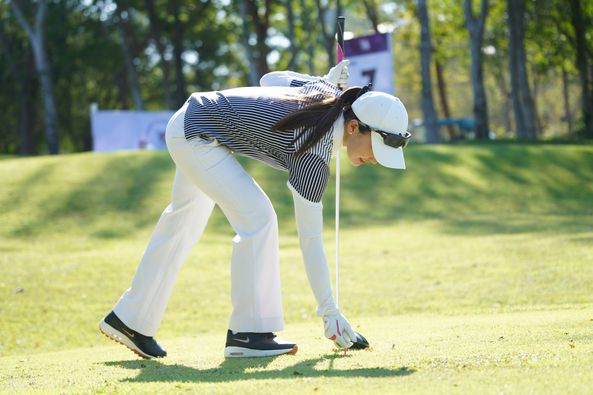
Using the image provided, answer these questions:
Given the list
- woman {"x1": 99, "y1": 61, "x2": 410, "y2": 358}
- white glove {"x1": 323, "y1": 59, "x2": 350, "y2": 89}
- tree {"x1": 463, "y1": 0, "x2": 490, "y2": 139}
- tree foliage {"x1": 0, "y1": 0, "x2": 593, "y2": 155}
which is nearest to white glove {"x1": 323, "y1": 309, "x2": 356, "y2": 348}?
woman {"x1": 99, "y1": 61, "x2": 410, "y2": 358}

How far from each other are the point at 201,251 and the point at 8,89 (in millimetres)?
38606

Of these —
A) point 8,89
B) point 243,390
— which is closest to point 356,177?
point 243,390

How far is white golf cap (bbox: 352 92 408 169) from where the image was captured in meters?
6.28

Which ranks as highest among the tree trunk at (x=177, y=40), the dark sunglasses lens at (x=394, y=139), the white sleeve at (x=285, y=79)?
the tree trunk at (x=177, y=40)

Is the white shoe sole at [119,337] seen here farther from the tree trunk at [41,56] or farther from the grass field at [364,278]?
the tree trunk at [41,56]

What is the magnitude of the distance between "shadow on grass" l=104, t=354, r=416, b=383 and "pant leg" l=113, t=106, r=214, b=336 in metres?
0.49

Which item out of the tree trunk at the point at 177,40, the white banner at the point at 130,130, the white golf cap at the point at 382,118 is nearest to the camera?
the white golf cap at the point at 382,118

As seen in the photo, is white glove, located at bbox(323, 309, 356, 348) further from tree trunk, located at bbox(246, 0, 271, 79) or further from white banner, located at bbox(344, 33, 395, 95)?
tree trunk, located at bbox(246, 0, 271, 79)

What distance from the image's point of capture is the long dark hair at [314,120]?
6215 millimetres

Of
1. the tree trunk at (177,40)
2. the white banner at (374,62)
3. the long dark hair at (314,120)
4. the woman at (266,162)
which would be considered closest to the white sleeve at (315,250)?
the woman at (266,162)

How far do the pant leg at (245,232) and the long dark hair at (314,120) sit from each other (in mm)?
498

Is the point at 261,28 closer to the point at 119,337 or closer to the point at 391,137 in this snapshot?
the point at 119,337

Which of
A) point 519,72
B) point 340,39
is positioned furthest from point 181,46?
point 340,39

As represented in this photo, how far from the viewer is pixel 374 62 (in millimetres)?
27828
